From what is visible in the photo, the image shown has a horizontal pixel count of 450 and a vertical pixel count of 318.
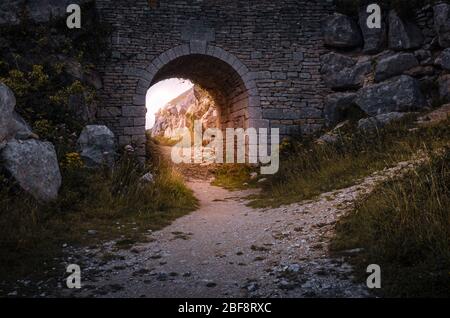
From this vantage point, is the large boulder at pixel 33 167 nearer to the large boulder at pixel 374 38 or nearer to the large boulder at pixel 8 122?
the large boulder at pixel 8 122

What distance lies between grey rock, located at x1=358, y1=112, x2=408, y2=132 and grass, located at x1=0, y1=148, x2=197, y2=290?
460 centimetres

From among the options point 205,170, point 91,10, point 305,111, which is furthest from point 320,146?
point 91,10

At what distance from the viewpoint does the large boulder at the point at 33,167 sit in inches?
206

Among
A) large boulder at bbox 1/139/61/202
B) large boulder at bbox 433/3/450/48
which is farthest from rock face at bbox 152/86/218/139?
large boulder at bbox 1/139/61/202

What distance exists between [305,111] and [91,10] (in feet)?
21.6

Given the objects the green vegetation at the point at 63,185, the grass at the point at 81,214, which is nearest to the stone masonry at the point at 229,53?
the green vegetation at the point at 63,185

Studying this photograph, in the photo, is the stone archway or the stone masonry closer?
the stone masonry

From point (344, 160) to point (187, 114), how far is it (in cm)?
1618

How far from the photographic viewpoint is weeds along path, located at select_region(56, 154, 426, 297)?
3174 millimetres

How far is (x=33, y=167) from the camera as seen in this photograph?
5.37m

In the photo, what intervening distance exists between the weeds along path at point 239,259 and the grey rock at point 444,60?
4965mm

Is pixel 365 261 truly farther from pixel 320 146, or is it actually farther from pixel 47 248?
pixel 320 146

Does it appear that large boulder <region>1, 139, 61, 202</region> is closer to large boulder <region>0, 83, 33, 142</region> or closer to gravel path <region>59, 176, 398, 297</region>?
large boulder <region>0, 83, 33, 142</region>

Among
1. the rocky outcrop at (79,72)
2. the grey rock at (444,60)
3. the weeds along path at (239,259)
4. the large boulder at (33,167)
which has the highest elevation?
the grey rock at (444,60)
